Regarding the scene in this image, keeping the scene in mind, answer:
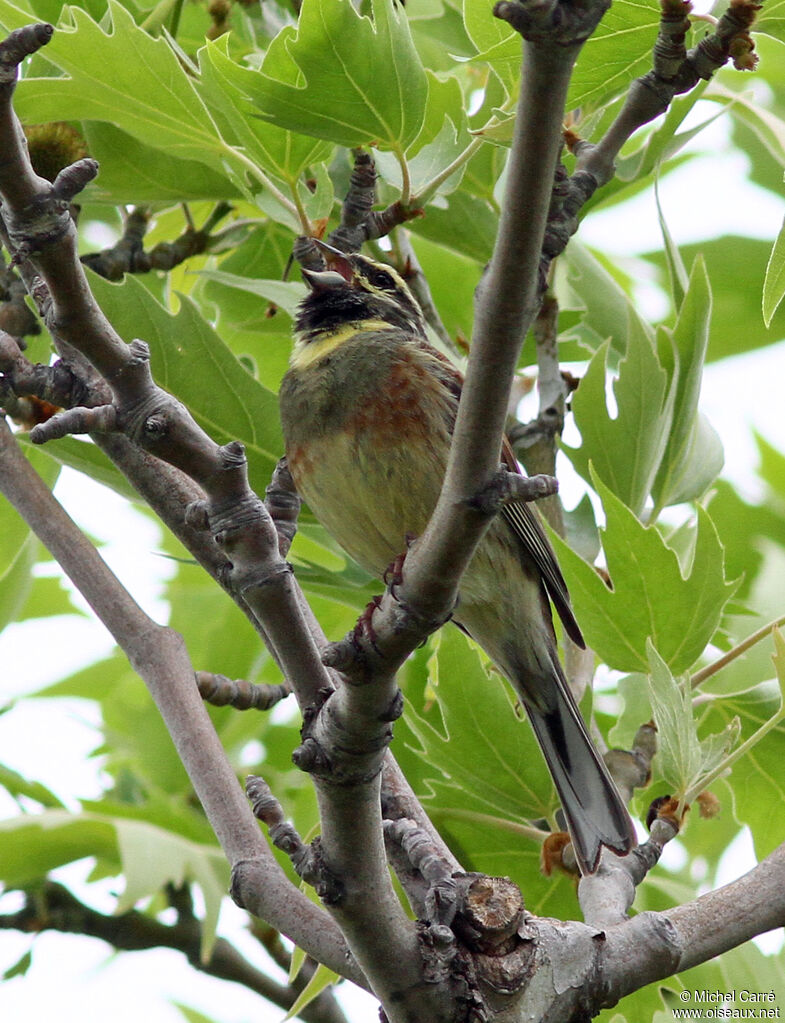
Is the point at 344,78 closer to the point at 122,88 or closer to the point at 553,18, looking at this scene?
the point at 122,88

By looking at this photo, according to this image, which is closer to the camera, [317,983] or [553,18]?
[553,18]

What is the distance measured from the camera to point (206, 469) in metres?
1.98

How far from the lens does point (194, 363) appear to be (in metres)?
3.29

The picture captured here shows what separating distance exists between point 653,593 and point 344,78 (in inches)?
52.6

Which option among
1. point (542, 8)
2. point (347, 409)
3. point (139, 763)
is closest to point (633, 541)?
point (347, 409)

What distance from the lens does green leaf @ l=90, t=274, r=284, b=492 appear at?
321 cm

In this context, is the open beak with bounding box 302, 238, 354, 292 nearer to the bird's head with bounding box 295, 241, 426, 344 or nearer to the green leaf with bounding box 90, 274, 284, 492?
the bird's head with bounding box 295, 241, 426, 344

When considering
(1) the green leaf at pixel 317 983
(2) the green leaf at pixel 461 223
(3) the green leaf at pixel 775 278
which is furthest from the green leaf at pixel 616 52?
(1) the green leaf at pixel 317 983

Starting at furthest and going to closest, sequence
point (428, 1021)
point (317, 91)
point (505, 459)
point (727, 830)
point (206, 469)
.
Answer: point (727, 830), point (505, 459), point (317, 91), point (428, 1021), point (206, 469)

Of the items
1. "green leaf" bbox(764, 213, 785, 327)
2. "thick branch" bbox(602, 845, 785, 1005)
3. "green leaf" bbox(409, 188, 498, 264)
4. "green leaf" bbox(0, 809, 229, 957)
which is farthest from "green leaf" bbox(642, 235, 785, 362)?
"thick branch" bbox(602, 845, 785, 1005)

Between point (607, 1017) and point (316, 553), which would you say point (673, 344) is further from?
point (607, 1017)

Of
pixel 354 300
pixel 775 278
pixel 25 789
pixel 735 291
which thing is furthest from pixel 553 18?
pixel 735 291

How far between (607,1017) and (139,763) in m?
1.96

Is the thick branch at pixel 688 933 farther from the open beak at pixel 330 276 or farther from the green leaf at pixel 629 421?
the open beak at pixel 330 276
